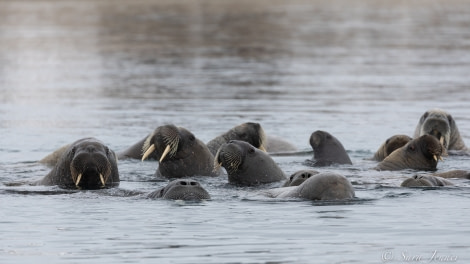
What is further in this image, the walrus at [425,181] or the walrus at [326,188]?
the walrus at [425,181]

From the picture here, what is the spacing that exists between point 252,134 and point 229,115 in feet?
20.2

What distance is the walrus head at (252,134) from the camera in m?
15.6

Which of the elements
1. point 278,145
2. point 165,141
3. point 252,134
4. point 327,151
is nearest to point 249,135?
point 252,134

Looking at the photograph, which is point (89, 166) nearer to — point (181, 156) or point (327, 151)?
point (181, 156)

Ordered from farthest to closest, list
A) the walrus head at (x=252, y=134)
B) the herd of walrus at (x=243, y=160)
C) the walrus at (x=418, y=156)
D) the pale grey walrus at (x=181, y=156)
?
the walrus head at (x=252, y=134) → the walrus at (x=418, y=156) → the pale grey walrus at (x=181, y=156) → the herd of walrus at (x=243, y=160)

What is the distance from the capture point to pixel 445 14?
5878 centimetres

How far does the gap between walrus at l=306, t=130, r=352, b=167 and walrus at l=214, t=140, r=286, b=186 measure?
1891 millimetres

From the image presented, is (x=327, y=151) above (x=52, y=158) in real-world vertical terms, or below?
above

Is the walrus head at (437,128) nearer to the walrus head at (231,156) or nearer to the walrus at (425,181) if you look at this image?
the walrus at (425,181)

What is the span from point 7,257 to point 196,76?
19.8 metres

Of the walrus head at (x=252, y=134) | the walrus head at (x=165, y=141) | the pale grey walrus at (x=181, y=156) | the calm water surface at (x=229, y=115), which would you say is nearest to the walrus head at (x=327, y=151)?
the calm water surface at (x=229, y=115)

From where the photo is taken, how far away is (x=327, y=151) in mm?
15828

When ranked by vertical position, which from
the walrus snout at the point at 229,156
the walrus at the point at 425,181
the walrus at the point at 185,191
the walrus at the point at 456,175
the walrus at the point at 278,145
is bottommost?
the walrus at the point at 278,145

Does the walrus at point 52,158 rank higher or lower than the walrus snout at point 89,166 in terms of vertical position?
lower
